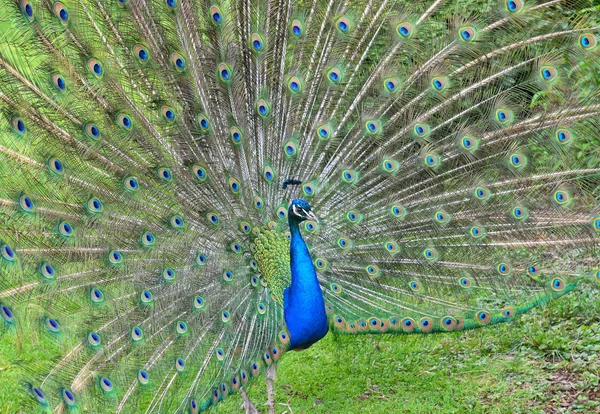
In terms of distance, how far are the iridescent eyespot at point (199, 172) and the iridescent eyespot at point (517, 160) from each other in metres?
1.69

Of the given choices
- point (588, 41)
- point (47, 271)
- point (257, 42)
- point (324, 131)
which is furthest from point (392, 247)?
point (47, 271)

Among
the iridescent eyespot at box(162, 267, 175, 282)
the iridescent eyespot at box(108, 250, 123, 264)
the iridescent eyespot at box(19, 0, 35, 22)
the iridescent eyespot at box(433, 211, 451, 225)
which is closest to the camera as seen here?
the iridescent eyespot at box(19, 0, 35, 22)

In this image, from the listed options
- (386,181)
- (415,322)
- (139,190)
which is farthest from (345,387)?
(139,190)

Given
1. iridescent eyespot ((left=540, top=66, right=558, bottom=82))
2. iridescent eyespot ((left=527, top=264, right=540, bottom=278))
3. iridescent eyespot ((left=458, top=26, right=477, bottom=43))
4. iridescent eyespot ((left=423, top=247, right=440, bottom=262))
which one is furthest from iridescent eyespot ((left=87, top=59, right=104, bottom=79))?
iridescent eyespot ((left=527, top=264, right=540, bottom=278))

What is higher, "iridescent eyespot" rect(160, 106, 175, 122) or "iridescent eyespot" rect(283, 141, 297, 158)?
"iridescent eyespot" rect(160, 106, 175, 122)

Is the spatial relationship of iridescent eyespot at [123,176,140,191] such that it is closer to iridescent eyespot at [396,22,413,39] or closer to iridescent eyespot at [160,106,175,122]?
iridescent eyespot at [160,106,175,122]

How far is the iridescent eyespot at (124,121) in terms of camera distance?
3.75 metres

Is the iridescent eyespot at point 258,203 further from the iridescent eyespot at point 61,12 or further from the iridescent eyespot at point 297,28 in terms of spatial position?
the iridescent eyespot at point 61,12

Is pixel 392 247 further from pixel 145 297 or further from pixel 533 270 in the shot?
pixel 145 297

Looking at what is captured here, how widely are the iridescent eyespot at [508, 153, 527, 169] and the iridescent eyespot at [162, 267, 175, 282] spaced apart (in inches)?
76.1

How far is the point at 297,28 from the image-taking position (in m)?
3.99

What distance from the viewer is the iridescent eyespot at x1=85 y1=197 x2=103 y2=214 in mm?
3686

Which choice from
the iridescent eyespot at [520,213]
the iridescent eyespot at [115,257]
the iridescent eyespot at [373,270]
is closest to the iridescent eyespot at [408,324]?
the iridescent eyespot at [373,270]

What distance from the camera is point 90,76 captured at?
143 inches
